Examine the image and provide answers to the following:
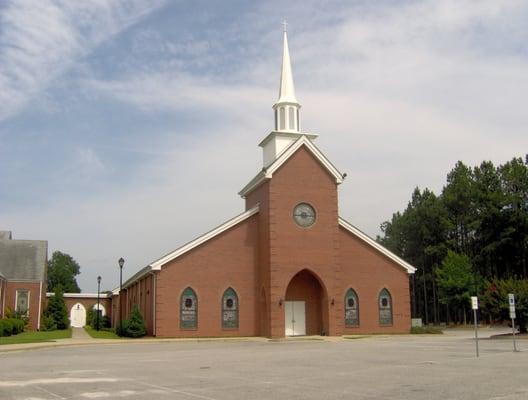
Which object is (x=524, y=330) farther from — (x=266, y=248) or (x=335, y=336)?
(x=266, y=248)

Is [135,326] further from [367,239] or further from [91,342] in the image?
[367,239]

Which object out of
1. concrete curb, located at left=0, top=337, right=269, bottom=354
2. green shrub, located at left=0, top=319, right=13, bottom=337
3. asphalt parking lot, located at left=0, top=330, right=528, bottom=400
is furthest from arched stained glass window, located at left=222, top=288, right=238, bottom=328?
green shrub, located at left=0, top=319, right=13, bottom=337

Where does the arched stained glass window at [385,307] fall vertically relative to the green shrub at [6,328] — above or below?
above

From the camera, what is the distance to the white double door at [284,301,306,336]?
137ft

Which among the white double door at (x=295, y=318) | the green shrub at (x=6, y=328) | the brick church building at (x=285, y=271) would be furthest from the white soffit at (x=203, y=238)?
the green shrub at (x=6, y=328)

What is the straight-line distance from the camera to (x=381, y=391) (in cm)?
1338

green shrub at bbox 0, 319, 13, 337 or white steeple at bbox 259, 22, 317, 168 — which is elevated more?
white steeple at bbox 259, 22, 317, 168

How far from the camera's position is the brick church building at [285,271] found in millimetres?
39281

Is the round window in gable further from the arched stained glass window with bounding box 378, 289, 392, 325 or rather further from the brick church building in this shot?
the arched stained glass window with bounding box 378, 289, 392, 325

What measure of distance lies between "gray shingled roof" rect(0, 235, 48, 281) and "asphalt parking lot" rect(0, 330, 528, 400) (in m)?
40.3

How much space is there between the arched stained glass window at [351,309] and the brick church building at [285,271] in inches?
2.6

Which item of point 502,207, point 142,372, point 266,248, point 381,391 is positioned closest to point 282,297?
point 266,248

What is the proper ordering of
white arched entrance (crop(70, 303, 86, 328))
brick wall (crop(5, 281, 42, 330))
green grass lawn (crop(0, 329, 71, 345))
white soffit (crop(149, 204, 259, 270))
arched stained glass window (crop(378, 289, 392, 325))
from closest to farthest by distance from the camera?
green grass lawn (crop(0, 329, 71, 345)) → white soffit (crop(149, 204, 259, 270)) → arched stained glass window (crop(378, 289, 392, 325)) → brick wall (crop(5, 281, 42, 330)) → white arched entrance (crop(70, 303, 86, 328))

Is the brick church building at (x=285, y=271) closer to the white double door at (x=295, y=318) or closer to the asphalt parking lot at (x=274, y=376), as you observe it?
the white double door at (x=295, y=318)
